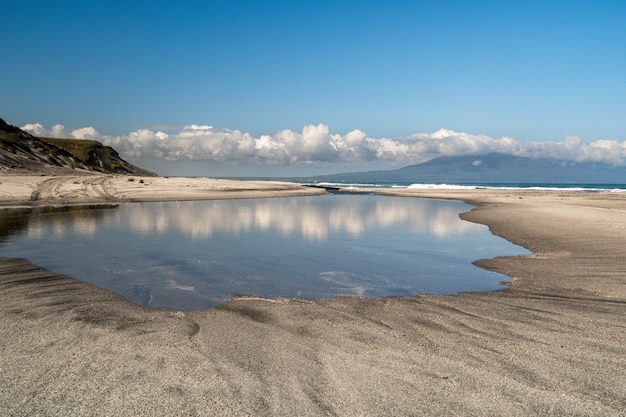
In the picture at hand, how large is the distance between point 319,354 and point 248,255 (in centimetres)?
1180

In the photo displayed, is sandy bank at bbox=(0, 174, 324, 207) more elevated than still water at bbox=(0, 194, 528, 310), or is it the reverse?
sandy bank at bbox=(0, 174, 324, 207)

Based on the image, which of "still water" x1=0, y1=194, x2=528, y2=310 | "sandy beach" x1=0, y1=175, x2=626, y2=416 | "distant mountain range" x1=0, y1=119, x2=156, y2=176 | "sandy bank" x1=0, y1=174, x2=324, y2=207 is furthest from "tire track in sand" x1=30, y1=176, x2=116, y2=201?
"sandy beach" x1=0, y1=175, x2=626, y2=416

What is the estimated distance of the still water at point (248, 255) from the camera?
525 inches

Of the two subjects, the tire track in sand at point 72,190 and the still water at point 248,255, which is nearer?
the still water at point 248,255

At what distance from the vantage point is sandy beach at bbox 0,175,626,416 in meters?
5.93

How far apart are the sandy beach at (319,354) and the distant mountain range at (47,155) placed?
61014 millimetres

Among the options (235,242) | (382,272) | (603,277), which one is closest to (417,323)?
(382,272)

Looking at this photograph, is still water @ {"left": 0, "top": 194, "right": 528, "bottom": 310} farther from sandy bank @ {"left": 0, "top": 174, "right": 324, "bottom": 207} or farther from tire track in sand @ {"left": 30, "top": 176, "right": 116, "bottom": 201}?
tire track in sand @ {"left": 30, "top": 176, "right": 116, "bottom": 201}

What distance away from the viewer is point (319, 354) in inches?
300

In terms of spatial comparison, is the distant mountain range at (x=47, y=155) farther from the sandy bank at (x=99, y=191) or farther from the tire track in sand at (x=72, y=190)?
the sandy bank at (x=99, y=191)

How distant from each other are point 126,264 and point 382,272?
394 inches

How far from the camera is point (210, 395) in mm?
6098

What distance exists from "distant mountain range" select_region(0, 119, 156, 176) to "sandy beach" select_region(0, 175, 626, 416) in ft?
200

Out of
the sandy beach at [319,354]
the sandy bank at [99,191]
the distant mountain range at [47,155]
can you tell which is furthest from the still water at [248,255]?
the distant mountain range at [47,155]
